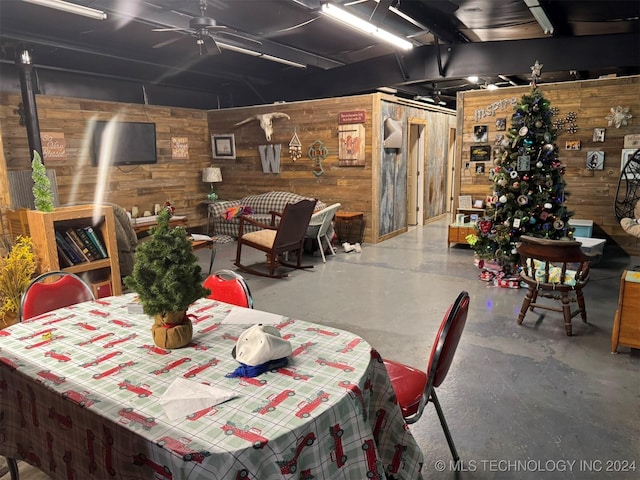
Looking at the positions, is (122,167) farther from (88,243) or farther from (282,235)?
(88,243)

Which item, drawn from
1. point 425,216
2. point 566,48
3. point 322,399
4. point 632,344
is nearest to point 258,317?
point 322,399

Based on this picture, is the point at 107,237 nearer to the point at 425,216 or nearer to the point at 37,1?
the point at 37,1

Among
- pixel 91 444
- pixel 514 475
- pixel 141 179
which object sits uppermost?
pixel 141 179

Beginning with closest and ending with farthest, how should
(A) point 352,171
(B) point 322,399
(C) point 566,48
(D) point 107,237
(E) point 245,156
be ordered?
(B) point 322,399
(D) point 107,237
(C) point 566,48
(A) point 352,171
(E) point 245,156

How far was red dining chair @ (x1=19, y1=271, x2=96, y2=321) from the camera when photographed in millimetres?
2250

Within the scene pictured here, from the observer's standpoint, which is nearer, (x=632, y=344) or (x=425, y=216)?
(x=632, y=344)

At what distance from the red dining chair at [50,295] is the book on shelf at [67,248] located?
1.03 metres

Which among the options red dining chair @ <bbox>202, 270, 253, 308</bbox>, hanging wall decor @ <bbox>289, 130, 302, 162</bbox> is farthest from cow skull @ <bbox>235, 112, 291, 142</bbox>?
red dining chair @ <bbox>202, 270, 253, 308</bbox>

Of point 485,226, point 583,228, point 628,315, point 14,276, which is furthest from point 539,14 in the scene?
point 14,276

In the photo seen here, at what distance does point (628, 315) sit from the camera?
3.00 meters

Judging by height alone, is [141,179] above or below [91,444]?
above

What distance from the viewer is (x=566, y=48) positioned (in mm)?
5746

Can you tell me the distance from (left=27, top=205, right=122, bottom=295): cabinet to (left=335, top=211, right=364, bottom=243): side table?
3.82 meters

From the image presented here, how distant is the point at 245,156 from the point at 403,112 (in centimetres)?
307
